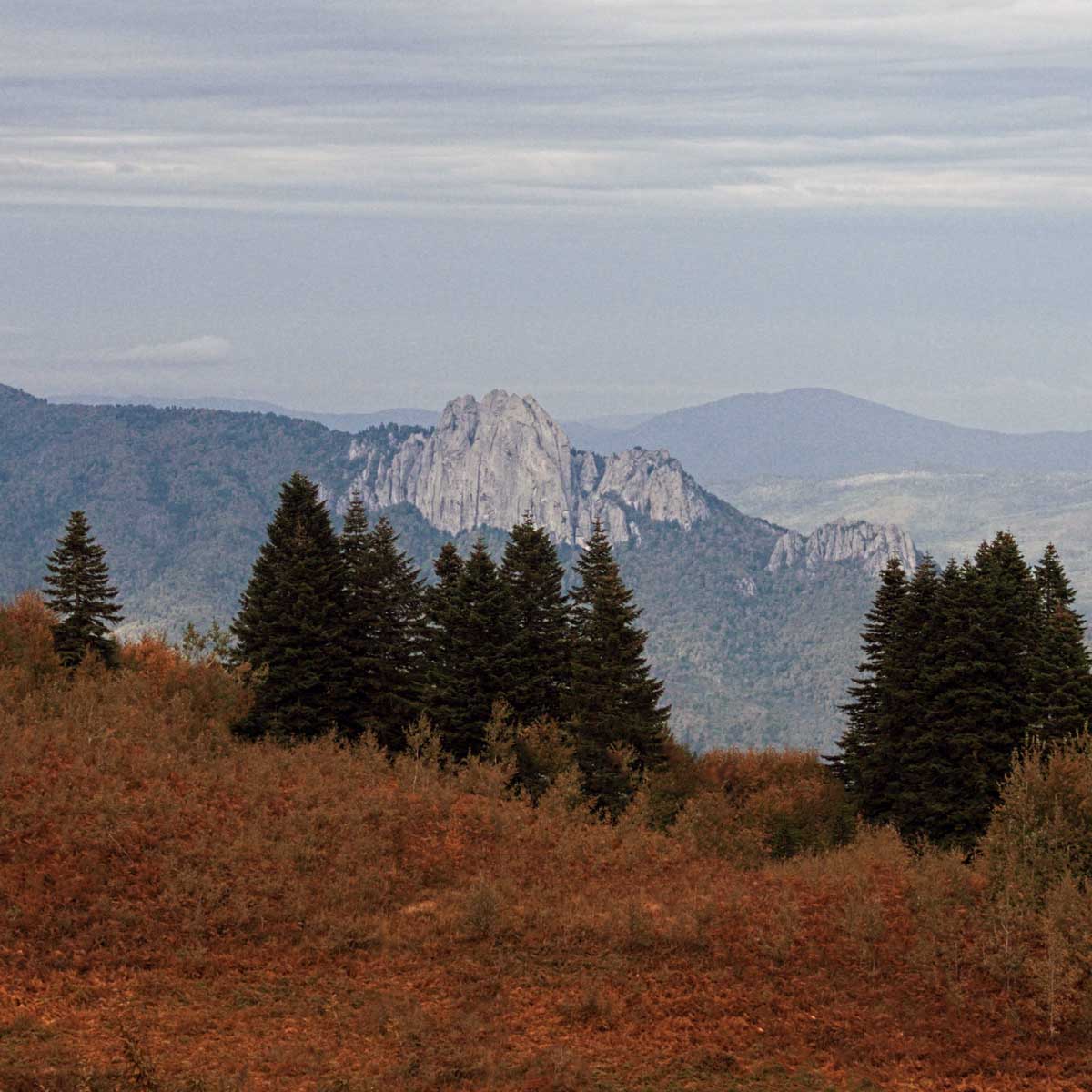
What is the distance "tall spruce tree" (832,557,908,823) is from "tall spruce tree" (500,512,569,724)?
1673 cm

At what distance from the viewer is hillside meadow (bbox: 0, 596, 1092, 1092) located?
2536 centimetres

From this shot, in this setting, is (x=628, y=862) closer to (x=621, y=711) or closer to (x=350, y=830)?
(x=350, y=830)

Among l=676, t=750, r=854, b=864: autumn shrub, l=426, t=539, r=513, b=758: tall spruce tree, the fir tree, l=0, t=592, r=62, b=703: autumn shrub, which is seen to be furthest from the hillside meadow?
the fir tree

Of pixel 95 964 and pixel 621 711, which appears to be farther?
pixel 621 711

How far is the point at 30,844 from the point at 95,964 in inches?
232

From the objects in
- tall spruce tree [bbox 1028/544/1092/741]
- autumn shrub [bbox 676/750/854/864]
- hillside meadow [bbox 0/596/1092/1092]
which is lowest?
autumn shrub [bbox 676/750/854/864]

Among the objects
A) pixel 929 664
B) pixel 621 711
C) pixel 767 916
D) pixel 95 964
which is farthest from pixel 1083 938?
pixel 929 664

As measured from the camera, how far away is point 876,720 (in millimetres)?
68312

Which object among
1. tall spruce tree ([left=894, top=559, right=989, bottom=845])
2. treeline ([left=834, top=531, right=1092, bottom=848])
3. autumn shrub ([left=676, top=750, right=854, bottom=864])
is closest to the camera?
autumn shrub ([left=676, top=750, right=854, bottom=864])

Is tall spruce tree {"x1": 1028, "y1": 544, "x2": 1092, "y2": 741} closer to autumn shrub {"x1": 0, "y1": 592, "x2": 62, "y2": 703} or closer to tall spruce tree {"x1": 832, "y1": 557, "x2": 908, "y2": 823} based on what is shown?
tall spruce tree {"x1": 832, "y1": 557, "x2": 908, "y2": 823}

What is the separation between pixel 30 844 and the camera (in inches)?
1307

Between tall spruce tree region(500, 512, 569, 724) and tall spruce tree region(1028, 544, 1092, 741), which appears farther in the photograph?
tall spruce tree region(500, 512, 569, 724)

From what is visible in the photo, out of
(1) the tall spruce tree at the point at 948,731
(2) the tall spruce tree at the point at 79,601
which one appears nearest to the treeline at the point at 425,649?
(2) the tall spruce tree at the point at 79,601

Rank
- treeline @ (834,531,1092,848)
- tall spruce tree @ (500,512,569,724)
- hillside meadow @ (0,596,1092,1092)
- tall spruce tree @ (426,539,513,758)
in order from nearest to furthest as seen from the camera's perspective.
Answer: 1. hillside meadow @ (0,596,1092,1092)
2. tall spruce tree @ (426,539,513,758)
3. tall spruce tree @ (500,512,569,724)
4. treeline @ (834,531,1092,848)
